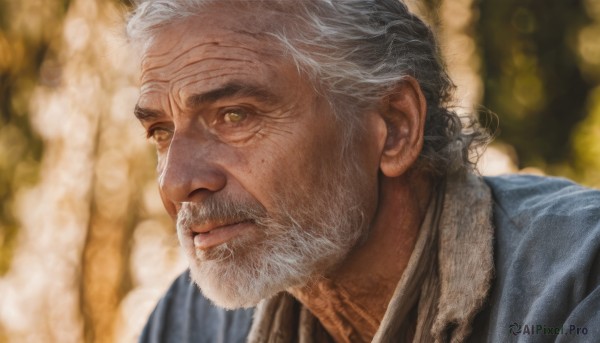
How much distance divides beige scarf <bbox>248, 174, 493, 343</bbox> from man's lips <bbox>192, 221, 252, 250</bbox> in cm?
52

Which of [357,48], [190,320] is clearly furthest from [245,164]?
[190,320]

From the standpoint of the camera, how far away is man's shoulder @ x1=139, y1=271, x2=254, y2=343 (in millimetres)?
3209

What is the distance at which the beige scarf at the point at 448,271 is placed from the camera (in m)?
2.46

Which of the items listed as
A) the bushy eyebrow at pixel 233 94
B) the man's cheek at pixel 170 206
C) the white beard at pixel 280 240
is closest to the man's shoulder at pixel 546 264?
the white beard at pixel 280 240

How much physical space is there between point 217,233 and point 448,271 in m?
0.71

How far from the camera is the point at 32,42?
5945mm

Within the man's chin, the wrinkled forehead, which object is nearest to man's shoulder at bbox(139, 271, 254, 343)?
the man's chin

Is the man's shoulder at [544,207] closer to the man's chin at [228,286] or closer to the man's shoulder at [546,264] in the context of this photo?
the man's shoulder at [546,264]

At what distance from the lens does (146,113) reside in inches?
107

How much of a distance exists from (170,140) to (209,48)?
37 centimetres

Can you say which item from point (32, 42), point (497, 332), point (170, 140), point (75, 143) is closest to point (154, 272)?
point (75, 143)

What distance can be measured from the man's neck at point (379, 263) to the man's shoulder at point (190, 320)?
17.0 inches

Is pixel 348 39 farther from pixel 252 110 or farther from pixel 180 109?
pixel 180 109

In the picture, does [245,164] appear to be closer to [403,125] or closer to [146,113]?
[146,113]
